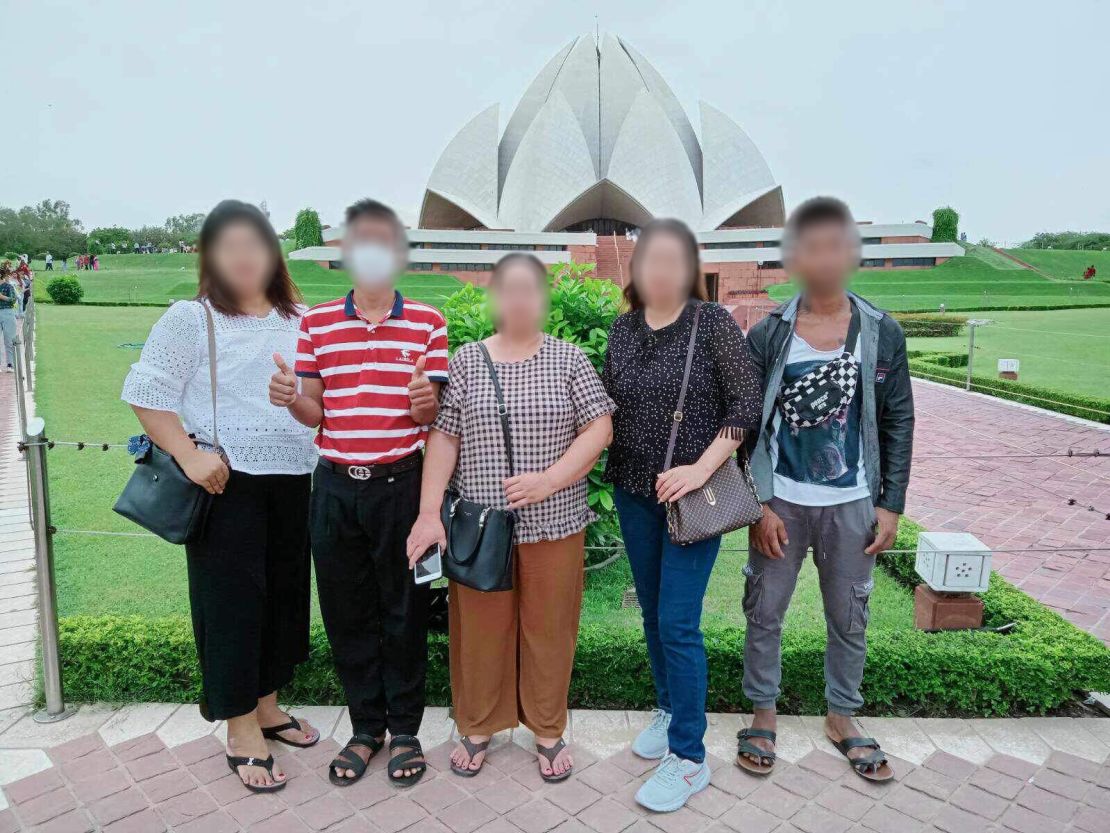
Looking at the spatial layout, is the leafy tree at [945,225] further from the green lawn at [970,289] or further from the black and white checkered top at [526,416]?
the black and white checkered top at [526,416]

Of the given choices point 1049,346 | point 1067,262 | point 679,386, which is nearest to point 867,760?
point 679,386

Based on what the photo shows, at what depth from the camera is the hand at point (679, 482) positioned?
2.01 metres

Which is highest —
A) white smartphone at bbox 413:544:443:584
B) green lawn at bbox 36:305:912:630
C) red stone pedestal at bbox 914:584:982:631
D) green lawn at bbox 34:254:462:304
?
green lawn at bbox 34:254:462:304

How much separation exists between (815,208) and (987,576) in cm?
201

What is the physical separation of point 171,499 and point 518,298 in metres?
1.17

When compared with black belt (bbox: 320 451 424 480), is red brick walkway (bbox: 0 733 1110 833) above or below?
Result: below

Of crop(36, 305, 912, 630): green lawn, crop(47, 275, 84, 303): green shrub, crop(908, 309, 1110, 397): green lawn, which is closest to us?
crop(36, 305, 912, 630): green lawn

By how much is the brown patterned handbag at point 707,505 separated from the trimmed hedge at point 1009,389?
6300mm

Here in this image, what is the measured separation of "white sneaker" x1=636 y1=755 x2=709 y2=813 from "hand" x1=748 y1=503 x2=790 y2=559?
27.6 inches

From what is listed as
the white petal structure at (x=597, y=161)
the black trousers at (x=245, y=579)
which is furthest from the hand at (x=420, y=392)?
the white petal structure at (x=597, y=161)

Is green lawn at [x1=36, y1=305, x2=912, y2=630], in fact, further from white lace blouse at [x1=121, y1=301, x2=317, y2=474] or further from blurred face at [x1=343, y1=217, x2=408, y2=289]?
blurred face at [x1=343, y1=217, x2=408, y2=289]

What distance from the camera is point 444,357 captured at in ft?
6.92

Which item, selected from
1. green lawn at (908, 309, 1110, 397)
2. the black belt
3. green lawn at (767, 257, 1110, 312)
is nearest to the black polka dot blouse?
the black belt

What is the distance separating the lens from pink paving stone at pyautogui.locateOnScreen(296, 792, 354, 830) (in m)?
2.05
